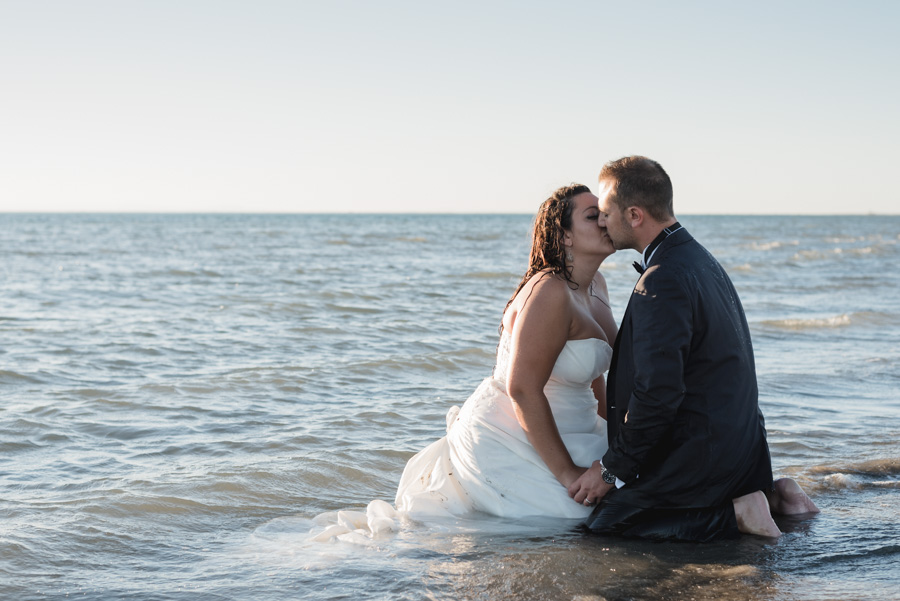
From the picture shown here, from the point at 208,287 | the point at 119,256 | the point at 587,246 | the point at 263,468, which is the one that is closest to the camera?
the point at 587,246

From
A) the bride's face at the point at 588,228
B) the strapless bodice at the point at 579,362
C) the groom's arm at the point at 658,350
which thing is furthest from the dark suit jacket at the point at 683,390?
the bride's face at the point at 588,228

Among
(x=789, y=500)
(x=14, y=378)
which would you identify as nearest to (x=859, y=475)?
(x=789, y=500)

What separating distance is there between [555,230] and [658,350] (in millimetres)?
1046

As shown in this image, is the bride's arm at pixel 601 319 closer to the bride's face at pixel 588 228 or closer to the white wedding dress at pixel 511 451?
the white wedding dress at pixel 511 451

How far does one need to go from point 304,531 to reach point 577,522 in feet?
5.31

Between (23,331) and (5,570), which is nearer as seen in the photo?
(5,570)

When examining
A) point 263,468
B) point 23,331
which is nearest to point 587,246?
point 263,468

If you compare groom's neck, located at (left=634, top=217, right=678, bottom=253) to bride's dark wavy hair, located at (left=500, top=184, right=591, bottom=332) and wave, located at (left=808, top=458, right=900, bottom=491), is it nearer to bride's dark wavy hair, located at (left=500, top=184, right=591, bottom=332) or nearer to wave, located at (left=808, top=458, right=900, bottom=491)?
bride's dark wavy hair, located at (left=500, top=184, right=591, bottom=332)

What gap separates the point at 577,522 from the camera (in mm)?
4582

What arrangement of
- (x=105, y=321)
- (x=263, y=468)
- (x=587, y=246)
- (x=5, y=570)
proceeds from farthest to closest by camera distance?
(x=105, y=321) < (x=263, y=468) < (x=587, y=246) < (x=5, y=570)

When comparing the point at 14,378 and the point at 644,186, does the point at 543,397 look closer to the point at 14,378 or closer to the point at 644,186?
the point at 644,186

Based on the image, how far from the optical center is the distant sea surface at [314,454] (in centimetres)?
400

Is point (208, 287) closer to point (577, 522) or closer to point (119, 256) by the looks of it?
point (119, 256)

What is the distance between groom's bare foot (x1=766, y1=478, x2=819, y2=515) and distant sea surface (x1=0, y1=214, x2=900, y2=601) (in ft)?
0.29
